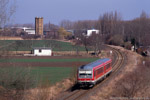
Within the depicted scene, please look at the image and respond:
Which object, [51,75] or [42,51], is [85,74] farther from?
[42,51]

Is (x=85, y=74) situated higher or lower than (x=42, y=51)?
higher

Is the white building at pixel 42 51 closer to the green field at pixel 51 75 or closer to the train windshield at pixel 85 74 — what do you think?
the green field at pixel 51 75

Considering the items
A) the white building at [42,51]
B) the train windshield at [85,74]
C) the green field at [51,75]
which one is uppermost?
the train windshield at [85,74]

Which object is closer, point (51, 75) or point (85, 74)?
point (85, 74)

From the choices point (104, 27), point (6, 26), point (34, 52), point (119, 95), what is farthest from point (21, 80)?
point (104, 27)

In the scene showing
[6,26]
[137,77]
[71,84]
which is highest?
[6,26]

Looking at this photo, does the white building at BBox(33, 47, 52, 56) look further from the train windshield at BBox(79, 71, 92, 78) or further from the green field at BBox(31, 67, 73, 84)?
the train windshield at BBox(79, 71, 92, 78)

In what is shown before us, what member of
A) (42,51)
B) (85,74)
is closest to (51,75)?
(85,74)

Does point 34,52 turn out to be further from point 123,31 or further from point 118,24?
point 118,24

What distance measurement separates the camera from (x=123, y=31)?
99.4 metres

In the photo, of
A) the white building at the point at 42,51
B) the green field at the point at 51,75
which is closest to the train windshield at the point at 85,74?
the green field at the point at 51,75

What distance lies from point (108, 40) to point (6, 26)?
278 feet

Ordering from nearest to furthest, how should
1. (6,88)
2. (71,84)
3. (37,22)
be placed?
(6,88) → (71,84) → (37,22)

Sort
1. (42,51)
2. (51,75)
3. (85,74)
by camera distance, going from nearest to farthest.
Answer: (85,74) < (51,75) < (42,51)
